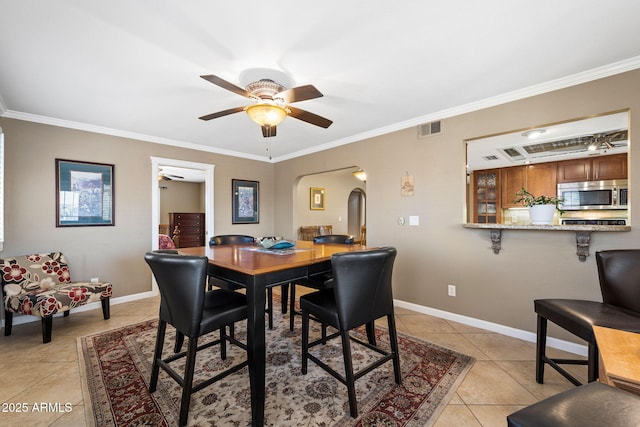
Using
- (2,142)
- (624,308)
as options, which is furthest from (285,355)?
(2,142)

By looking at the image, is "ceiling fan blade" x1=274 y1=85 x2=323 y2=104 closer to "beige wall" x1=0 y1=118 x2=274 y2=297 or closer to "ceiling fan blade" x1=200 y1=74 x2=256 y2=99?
"ceiling fan blade" x1=200 y1=74 x2=256 y2=99

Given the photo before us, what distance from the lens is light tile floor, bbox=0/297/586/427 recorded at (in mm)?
1541

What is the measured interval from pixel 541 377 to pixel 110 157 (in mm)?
5001

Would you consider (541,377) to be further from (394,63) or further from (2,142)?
(2,142)

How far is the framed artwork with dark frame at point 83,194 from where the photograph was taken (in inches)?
125

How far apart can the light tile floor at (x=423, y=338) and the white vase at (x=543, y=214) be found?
1.11 metres

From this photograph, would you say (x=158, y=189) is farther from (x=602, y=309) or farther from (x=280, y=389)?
(x=602, y=309)

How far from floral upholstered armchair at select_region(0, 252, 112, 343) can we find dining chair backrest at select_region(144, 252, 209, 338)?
1.93 meters

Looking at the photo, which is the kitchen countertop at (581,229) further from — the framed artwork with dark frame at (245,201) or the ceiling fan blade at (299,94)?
the framed artwork with dark frame at (245,201)

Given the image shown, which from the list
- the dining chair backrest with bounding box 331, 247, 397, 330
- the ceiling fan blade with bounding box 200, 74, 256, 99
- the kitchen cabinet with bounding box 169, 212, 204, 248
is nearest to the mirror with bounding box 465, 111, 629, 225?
the dining chair backrest with bounding box 331, 247, 397, 330

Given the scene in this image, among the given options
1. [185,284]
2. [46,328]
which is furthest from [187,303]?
[46,328]

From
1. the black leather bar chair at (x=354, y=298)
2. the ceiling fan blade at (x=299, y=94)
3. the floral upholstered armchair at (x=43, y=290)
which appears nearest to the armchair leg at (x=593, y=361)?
the black leather bar chair at (x=354, y=298)

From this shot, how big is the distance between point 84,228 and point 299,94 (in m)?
3.34

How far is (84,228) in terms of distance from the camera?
3318 mm
